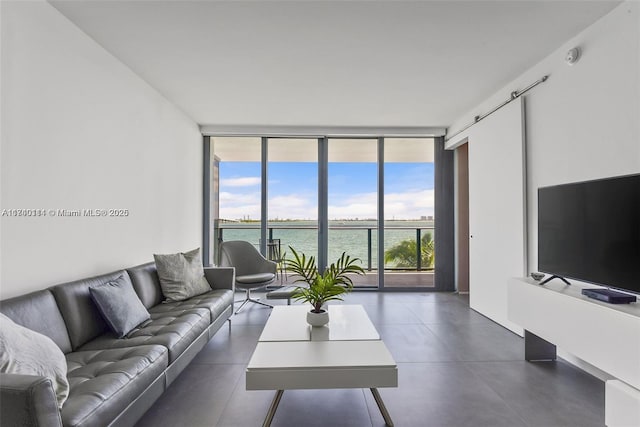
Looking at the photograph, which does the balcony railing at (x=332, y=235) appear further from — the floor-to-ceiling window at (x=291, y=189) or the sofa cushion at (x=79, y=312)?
the sofa cushion at (x=79, y=312)

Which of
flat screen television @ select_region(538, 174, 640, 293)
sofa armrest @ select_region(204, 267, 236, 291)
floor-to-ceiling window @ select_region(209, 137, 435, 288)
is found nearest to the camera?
flat screen television @ select_region(538, 174, 640, 293)

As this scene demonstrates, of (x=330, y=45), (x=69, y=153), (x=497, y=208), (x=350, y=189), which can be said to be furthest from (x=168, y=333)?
(x=350, y=189)

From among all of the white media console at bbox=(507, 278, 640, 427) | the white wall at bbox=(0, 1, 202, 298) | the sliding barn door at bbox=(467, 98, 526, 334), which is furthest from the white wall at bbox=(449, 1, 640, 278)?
the white wall at bbox=(0, 1, 202, 298)

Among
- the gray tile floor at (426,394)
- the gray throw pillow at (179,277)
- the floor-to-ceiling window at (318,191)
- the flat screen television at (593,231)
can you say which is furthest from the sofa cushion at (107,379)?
the floor-to-ceiling window at (318,191)

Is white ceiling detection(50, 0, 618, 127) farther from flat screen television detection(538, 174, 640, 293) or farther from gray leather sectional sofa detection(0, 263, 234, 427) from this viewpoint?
gray leather sectional sofa detection(0, 263, 234, 427)

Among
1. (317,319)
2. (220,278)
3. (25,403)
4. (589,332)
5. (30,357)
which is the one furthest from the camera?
(220,278)

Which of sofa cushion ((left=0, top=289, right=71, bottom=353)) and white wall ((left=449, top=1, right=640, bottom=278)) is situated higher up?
white wall ((left=449, top=1, right=640, bottom=278))

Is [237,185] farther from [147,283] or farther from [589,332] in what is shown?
[589,332]

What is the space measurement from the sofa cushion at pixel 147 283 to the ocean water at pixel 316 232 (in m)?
2.27

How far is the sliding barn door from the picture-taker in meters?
3.28

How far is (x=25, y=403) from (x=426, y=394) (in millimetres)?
2168

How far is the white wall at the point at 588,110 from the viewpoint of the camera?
7.12 feet

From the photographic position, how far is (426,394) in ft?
7.19

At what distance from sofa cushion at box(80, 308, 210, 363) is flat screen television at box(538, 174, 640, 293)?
2858 millimetres
